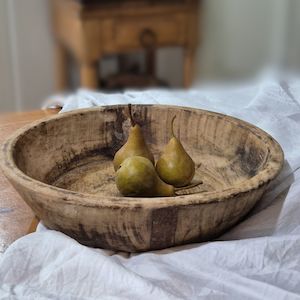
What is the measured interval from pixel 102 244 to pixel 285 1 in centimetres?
138

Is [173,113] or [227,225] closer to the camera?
[227,225]

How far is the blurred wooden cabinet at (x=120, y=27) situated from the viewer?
1.46 m

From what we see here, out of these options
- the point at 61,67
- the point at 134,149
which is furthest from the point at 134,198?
the point at 61,67

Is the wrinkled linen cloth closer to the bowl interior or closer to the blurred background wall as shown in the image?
the bowl interior

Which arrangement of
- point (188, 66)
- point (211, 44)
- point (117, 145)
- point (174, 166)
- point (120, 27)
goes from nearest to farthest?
1. point (174, 166)
2. point (117, 145)
3. point (120, 27)
4. point (188, 66)
5. point (211, 44)

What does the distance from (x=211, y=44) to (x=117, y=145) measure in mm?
1214

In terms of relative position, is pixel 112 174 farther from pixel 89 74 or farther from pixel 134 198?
pixel 89 74

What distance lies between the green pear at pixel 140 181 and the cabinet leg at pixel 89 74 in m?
1.03

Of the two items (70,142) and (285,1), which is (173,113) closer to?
(70,142)

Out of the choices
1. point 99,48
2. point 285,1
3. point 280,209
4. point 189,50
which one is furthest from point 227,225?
point 285,1

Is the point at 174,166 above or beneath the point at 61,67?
above

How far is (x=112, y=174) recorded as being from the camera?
23.7 inches

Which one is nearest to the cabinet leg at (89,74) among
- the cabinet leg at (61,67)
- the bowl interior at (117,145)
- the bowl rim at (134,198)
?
the cabinet leg at (61,67)

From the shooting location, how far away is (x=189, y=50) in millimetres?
1634
